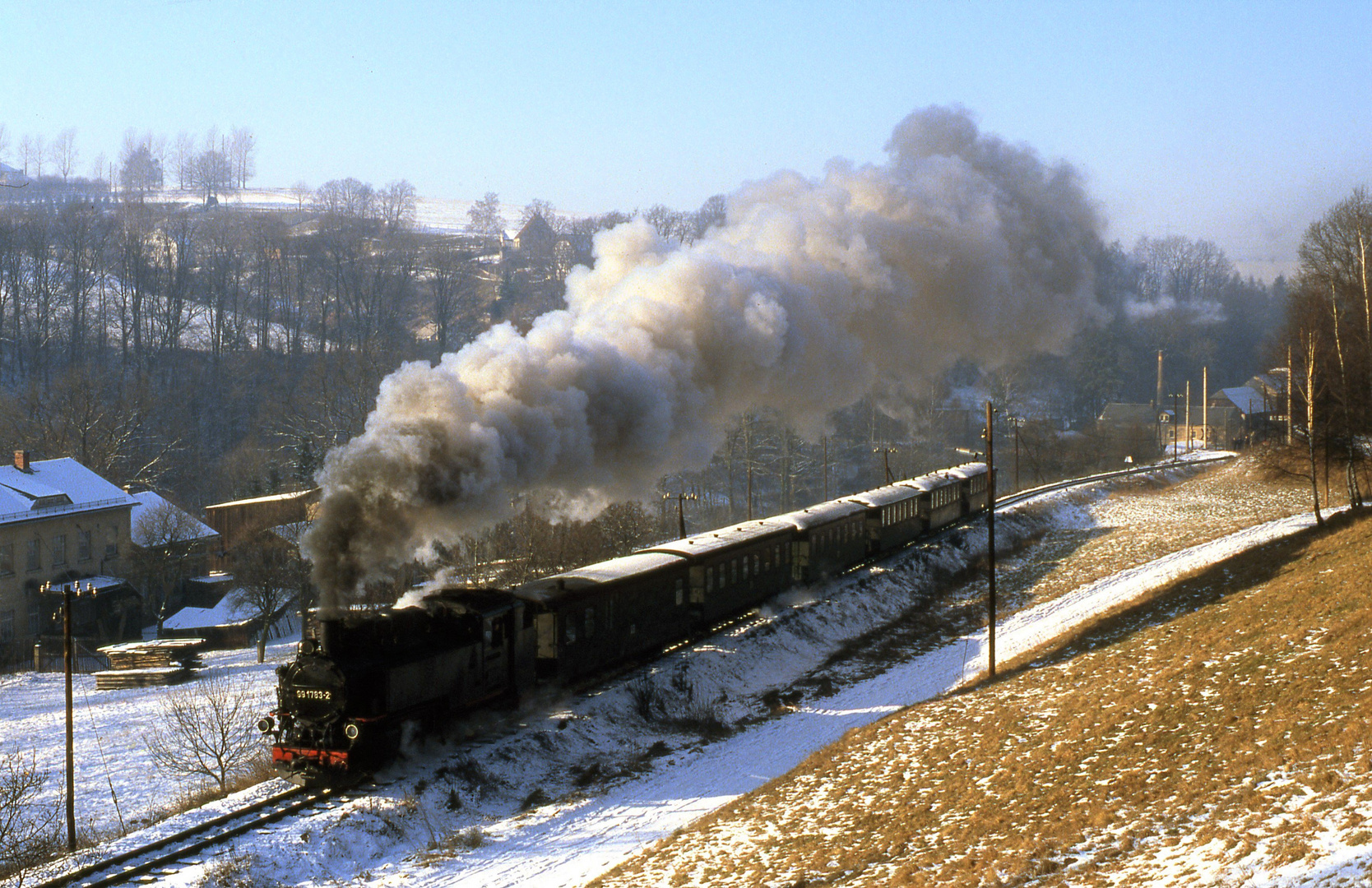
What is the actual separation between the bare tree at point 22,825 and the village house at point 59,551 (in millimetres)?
23212

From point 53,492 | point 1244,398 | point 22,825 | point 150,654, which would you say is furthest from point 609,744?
point 1244,398

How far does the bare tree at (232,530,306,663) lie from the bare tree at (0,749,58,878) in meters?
18.8

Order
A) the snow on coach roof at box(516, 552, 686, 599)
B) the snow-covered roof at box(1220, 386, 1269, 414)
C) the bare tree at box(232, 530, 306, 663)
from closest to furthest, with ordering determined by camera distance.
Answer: the snow on coach roof at box(516, 552, 686, 599), the bare tree at box(232, 530, 306, 663), the snow-covered roof at box(1220, 386, 1269, 414)

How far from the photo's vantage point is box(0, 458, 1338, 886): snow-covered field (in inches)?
554

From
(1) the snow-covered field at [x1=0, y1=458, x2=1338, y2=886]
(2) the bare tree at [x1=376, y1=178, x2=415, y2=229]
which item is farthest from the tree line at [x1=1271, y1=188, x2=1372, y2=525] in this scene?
(2) the bare tree at [x1=376, y1=178, x2=415, y2=229]

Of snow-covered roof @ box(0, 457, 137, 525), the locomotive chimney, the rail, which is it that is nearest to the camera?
the locomotive chimney

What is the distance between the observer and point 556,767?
697 inches

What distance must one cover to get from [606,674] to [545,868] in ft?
26.1

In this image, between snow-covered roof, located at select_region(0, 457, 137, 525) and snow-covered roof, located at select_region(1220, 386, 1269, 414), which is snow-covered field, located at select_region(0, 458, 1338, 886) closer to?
snow-covered roof, located at select_region(0, 457, 137, 525)

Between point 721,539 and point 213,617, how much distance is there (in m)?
29.1

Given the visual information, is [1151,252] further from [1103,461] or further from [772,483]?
[772,483]

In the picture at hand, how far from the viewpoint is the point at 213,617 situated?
45750mm

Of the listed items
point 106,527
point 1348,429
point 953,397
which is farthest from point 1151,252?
point 106,527

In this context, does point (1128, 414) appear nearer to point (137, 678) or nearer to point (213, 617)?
point (213, 617)
